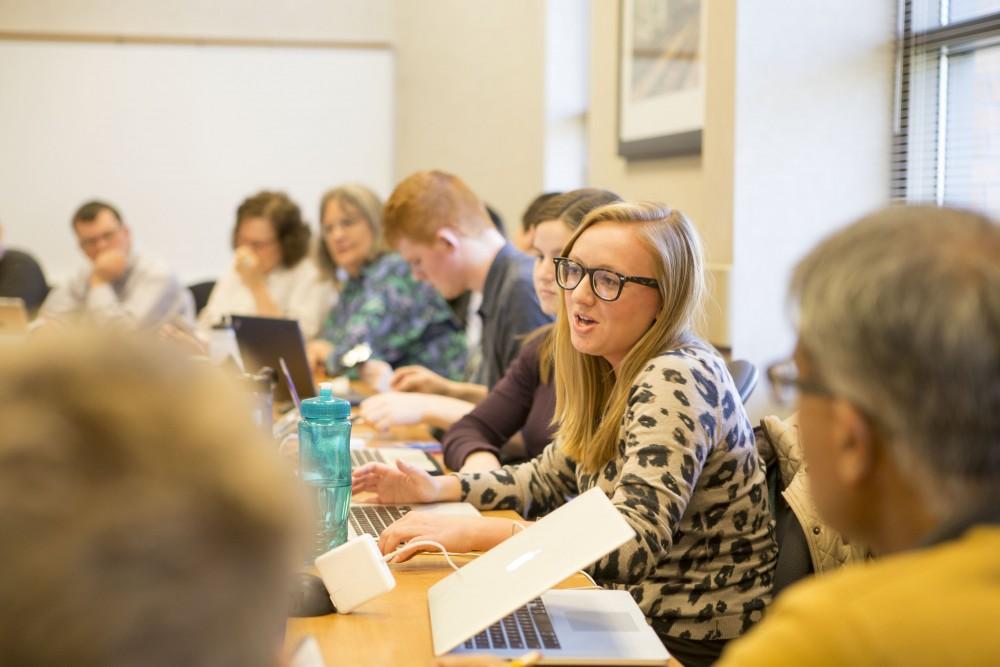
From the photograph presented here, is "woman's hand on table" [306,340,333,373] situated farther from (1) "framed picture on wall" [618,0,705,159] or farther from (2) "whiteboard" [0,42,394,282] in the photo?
(2) "whiteboard" [0,42,394,282]

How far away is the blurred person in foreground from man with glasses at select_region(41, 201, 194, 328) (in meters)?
4.08

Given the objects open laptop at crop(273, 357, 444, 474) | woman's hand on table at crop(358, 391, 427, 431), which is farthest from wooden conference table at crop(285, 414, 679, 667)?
woman's hand on table at crop(358, 391, 427, 431)

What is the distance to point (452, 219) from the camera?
3.01 metres

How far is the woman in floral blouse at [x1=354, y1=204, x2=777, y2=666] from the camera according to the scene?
4.84 feet

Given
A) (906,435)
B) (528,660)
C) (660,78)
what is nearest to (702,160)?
(660,78)

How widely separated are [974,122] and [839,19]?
1.55 feet

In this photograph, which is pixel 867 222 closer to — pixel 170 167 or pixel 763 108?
pixel 763 108

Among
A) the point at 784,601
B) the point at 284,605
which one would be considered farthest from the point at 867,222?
the point at 284,605

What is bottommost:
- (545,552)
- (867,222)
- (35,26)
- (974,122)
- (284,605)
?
(545,552)

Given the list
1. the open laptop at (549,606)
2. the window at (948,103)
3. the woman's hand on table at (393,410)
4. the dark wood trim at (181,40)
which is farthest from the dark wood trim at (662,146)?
the dark wood trim at (181,40)

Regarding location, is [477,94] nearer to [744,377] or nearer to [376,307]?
[376,307]

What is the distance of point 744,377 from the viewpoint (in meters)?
1.90

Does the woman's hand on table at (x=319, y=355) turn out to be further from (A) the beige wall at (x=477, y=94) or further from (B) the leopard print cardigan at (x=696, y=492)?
(B) the leopard print cardigan at (x=696, y=492)

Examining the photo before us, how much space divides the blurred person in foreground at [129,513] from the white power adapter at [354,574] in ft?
2.65
